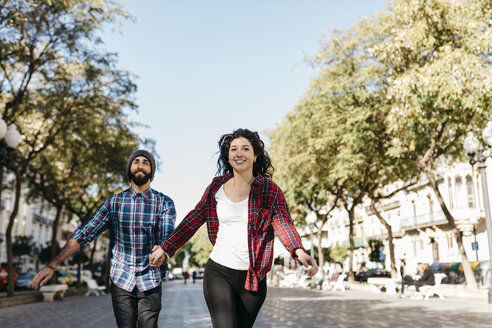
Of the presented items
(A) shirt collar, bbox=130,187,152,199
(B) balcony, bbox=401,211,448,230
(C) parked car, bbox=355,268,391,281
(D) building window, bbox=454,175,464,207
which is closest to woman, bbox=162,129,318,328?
(A) shirt collar, bbox=130,187,152,199

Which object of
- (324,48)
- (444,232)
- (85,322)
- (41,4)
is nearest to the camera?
(85,322)

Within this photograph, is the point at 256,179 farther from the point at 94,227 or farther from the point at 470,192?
the point at 470,192

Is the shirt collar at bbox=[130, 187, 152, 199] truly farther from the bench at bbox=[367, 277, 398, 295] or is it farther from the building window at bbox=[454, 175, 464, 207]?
the building window at bbox=[454, 175, 464, 207]

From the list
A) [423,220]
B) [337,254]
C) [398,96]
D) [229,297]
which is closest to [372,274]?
[423,220]

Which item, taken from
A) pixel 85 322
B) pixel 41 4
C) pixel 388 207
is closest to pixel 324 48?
pixel 41 4

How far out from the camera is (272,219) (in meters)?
3.84

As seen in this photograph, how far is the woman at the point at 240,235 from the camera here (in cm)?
364

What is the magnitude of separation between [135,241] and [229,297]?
1.14m

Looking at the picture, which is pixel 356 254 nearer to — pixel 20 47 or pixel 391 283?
pixel 391 283

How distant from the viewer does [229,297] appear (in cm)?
361

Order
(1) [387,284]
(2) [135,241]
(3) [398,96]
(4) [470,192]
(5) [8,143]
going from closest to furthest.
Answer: (2) [135,241], (5) [8,143], (3) [398,96], (1) [387,284], (4) [470,192]

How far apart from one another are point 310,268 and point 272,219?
0.44 metres

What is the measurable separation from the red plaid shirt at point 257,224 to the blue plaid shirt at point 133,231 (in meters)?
0.37

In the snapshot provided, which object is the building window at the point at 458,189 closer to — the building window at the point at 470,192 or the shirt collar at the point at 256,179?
the building window at the point at 470,192
